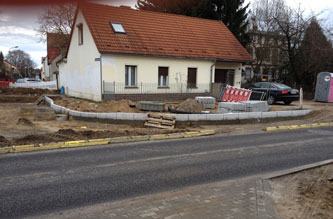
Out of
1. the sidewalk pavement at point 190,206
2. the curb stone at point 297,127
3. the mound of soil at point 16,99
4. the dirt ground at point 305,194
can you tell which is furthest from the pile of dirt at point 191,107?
the mound of soil at point 16,99

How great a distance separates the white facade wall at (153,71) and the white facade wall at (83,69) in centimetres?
88

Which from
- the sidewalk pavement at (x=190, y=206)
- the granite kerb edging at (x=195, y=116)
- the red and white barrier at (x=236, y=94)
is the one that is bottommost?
the sidewalk pavement at (x=190, y=206)

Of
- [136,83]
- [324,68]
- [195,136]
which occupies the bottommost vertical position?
[195,136]

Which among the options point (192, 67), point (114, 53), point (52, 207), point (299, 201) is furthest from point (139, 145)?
point (192, 67)

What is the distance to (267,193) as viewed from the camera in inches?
191

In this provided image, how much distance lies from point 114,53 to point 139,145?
33.0 ft

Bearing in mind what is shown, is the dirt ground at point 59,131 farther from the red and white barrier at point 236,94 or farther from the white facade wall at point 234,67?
the white facade wall at point 234,67

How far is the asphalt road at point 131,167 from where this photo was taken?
4.85 meters

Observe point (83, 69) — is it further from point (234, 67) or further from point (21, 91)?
point (21, 91)

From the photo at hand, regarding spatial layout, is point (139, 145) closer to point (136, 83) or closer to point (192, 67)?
point (136, 83)

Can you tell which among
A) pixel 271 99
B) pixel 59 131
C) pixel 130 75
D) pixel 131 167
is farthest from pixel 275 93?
pixel 131 167

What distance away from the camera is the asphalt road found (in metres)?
4.85

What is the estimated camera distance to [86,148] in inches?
335

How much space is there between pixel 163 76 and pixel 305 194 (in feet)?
52.7
